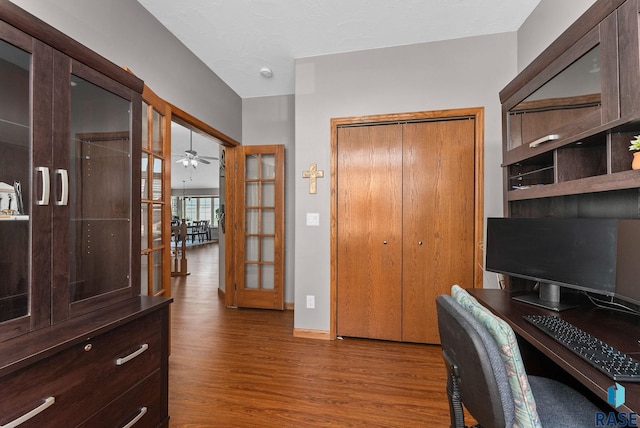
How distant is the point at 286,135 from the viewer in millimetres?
3857

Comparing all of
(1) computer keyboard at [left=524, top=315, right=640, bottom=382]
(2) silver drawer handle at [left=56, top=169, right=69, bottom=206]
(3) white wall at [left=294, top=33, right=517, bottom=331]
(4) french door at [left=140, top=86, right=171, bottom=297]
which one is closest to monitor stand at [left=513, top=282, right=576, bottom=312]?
(1) computer keyboard at [left=524, top=315, right=640, bottom=382]

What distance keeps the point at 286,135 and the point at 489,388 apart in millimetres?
3500

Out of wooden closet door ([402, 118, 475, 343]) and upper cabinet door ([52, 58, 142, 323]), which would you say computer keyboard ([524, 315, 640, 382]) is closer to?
wooden closet door ([402, 118, 475, 343])

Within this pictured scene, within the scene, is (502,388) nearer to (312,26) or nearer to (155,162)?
(155,162)

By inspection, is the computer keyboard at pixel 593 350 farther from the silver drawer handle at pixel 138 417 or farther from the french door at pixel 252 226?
the french door at pixel 252 226

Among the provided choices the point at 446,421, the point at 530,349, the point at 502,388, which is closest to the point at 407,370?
the point at 446,421

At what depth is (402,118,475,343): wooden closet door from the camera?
2670mm

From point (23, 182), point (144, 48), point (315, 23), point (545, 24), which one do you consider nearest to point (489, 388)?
point (23, 182)

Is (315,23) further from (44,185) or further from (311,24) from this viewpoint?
(44,185)

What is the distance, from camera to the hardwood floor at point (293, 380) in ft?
5.89

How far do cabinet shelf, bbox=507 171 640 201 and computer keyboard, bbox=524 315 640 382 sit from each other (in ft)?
1.97

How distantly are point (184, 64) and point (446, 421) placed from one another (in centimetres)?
350

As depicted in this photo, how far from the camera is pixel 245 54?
2895 millimetres

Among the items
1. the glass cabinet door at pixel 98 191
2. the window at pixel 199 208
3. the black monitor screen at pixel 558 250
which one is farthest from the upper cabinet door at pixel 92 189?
the window at pixel 199 208
